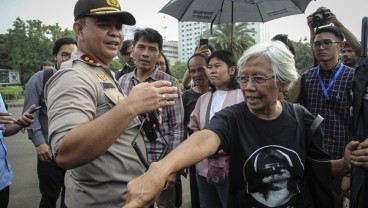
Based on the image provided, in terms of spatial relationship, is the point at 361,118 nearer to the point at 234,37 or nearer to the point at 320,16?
the point at 320,16

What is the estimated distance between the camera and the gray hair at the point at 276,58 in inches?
73.0

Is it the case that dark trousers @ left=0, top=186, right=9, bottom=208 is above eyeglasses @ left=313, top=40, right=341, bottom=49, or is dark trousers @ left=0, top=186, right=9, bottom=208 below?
below

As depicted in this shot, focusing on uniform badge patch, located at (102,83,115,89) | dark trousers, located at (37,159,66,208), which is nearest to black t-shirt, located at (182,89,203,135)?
dark trousers, located at (37,159,66,208)

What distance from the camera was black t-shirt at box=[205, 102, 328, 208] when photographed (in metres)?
1.82

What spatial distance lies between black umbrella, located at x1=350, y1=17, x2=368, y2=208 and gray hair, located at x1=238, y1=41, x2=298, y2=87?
421 mm

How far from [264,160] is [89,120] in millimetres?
1110

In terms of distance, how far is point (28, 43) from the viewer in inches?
1623

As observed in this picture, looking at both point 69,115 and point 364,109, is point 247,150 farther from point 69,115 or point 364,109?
point 69,115

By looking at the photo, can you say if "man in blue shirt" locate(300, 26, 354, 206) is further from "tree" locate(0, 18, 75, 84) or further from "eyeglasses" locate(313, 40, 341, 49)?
"tree" locate(0, 18, 75, 84)

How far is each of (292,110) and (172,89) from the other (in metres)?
0.99

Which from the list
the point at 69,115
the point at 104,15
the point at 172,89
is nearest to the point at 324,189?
the point at 172,89

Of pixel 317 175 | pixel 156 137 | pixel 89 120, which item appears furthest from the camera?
pixel 156 137

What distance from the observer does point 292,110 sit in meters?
2.02

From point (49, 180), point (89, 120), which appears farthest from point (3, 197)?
point (89, 120)
